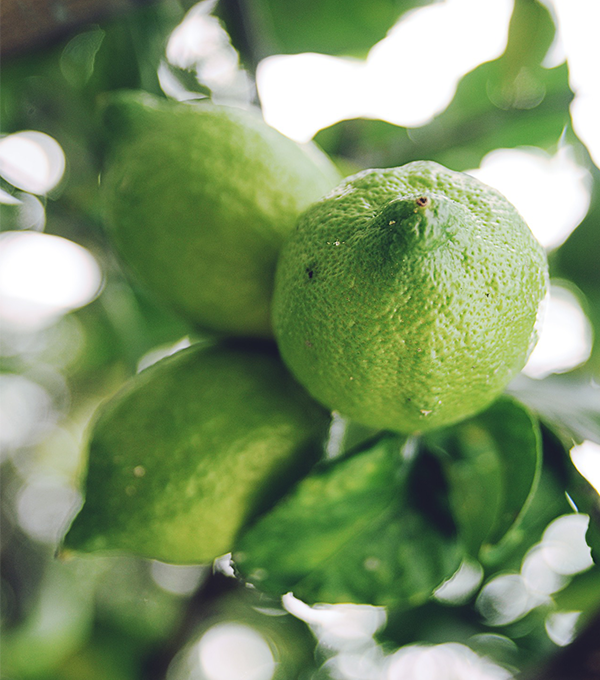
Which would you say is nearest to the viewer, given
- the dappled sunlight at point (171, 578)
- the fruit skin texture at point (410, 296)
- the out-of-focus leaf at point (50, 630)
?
the fruit skin texture at point (410, 296)

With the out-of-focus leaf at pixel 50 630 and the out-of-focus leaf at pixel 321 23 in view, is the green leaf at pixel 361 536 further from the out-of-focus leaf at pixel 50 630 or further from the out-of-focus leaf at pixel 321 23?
the out-of-focus leaf at pixel 50 630

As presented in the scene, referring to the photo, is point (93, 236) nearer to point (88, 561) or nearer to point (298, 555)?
point (298, 555)

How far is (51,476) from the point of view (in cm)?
194

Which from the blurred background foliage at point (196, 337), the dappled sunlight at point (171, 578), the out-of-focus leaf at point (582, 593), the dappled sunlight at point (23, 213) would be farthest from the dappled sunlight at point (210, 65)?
the dappled sunlight at point (171, 578)

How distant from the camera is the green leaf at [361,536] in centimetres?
52

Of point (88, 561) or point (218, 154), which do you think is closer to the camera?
point (218, 154)

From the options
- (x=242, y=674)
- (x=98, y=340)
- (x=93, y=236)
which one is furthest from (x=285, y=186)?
(x=242, y=674)

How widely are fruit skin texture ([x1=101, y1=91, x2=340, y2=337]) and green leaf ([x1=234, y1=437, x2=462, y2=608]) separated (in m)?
0.21

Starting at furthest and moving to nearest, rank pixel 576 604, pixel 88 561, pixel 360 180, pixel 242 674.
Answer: pixel 242 674 < pixel 88 561 < pixel 576 604 < pixel 360 180

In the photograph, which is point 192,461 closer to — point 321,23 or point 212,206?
point 212,206

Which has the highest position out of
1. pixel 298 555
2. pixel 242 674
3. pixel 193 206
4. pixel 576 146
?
pixel 193 206

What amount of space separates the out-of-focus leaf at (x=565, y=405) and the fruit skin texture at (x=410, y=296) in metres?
0.14

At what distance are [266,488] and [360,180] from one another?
1.07 ft

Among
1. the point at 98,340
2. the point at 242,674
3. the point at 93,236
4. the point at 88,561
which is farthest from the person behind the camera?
the point at 242,674
